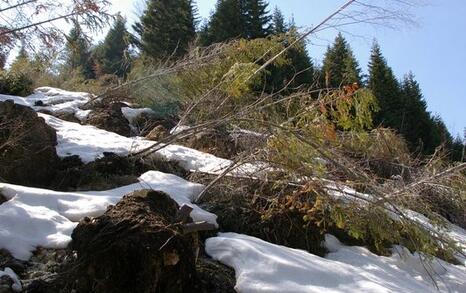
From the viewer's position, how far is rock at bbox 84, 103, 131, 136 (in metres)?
10.6

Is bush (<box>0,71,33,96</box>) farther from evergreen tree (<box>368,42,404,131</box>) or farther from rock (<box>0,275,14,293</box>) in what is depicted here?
evergreen tree (<box>368,42,404,131</box>)

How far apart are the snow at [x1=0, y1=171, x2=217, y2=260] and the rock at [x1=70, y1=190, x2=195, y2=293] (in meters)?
0.57

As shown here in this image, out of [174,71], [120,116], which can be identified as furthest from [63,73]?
[174,71]

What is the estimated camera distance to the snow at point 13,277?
3.48 meters

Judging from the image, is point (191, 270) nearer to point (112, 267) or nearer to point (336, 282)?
point (112, 267)

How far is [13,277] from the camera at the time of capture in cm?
357

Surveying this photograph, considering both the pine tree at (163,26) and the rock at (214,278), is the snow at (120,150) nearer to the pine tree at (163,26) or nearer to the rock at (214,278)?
the rock at (214,278)

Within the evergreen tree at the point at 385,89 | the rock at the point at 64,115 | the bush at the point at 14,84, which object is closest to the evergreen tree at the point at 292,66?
the rock at the point at 64,115

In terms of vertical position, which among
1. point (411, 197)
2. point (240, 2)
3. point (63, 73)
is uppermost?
point (240, 2)

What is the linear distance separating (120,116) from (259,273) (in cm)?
789

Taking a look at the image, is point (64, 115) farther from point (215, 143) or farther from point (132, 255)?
point (132, 255)

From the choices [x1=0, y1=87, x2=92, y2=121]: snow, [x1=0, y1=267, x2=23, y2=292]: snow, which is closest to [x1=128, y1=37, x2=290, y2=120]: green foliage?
[x1=0, y1=87, x2=92, y2=121]: snow

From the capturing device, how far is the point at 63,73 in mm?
20609

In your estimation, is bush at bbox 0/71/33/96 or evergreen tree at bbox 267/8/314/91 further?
bush at bbox 0/71/33/96
